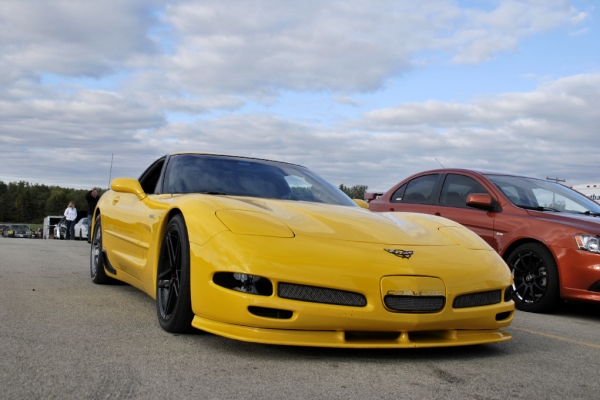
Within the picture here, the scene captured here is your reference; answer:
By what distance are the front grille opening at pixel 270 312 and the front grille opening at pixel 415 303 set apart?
20.1 inches

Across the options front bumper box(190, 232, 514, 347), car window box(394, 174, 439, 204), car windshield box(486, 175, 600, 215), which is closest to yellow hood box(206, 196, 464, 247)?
front bumper box(190, 232, 514, 347)

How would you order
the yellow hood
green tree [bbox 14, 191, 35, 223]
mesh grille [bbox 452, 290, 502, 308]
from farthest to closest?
1. green tree [bbox 14, 191, 35, 223]
2. the yellow hood
3. mesh grille [bbox 452, 290, 502, 308]

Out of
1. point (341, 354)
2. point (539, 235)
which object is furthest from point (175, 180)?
point (539, 235)

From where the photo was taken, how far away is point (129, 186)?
15.9 ft

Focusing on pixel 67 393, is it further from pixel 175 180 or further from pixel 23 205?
pixel 23 205

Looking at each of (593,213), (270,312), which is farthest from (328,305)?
(593,213)

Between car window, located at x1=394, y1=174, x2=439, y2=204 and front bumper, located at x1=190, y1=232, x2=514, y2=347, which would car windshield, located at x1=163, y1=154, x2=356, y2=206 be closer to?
front bumper, located at x1=190, y1=232, x2=514, y2=347

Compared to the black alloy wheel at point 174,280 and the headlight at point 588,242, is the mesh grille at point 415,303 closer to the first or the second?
the black alloy wheel at point 174,280

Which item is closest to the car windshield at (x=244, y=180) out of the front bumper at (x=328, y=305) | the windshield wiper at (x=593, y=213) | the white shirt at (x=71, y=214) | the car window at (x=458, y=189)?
the front bumper at (x=328, y=305)

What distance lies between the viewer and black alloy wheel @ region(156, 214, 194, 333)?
3430 millimetres

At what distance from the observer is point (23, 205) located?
14100cm

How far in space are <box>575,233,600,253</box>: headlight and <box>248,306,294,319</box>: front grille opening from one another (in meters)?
3.60

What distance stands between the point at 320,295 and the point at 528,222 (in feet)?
12.2

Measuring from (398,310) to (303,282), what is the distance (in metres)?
0.52
